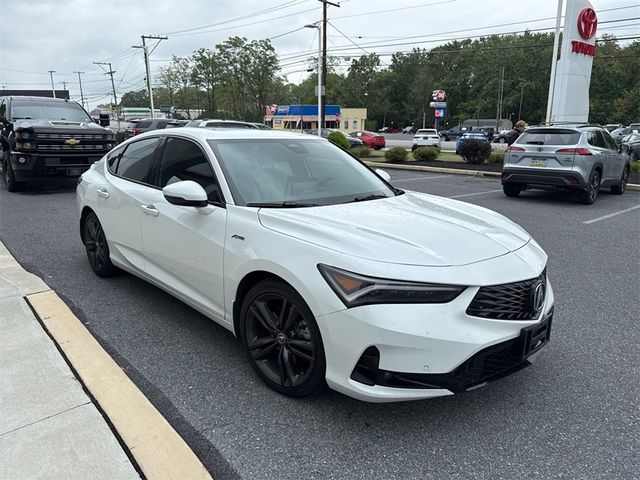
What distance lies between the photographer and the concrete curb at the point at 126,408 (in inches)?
90.0

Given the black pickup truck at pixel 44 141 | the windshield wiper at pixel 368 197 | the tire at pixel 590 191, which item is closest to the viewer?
the windshield wiper at pixel 368 197

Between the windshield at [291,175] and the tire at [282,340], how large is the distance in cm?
67

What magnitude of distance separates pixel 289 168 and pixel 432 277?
165cm

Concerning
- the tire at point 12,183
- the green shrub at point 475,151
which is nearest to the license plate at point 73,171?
the tire at point 12,183

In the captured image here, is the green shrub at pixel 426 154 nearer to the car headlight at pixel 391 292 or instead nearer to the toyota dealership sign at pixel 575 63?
the toyota dealership sign at pixel 575 63

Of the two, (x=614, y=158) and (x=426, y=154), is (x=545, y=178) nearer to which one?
(x=614, y=158)

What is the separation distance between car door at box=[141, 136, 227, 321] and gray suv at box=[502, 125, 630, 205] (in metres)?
8.47

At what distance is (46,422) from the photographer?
2.59 meters

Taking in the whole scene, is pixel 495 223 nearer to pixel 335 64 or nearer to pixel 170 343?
pixel 170 343

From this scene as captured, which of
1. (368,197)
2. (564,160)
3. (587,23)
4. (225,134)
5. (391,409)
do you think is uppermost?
(587,23)

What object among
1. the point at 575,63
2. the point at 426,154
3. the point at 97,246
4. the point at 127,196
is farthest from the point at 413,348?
the point at 575,63

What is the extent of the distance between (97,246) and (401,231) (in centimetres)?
346

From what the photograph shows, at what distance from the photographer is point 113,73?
76.3m

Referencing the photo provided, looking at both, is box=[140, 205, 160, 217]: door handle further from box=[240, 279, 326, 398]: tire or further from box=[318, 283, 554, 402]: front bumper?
box=[318, 283, 554, 402]: front bumper
